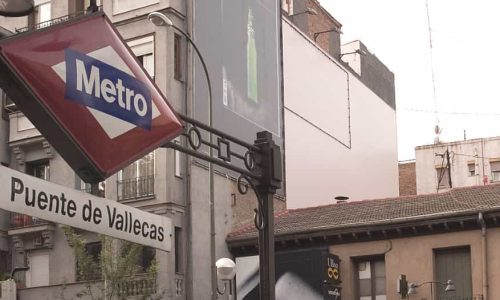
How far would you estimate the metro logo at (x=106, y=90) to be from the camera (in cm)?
783

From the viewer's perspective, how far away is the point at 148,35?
3328cm

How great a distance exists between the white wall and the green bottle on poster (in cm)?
244

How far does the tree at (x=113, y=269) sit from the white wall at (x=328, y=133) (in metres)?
10.4

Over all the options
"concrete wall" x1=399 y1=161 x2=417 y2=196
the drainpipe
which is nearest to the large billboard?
the drainpipe

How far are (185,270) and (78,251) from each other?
5.04 meters

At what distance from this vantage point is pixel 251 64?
37.8m

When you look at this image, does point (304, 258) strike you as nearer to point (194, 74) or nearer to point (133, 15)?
point (194, 74)

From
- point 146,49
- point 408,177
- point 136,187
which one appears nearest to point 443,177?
point 408,177

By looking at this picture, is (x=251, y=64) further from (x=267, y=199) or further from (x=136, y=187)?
(x=267, y=199)

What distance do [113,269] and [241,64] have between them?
1099cm

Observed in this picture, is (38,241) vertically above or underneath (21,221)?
underneath

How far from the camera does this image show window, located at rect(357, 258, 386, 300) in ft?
110

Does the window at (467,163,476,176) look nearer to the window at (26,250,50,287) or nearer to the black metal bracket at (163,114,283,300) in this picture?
the window at (26,250,50,287)

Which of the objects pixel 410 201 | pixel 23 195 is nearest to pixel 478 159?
pixel 410 201
